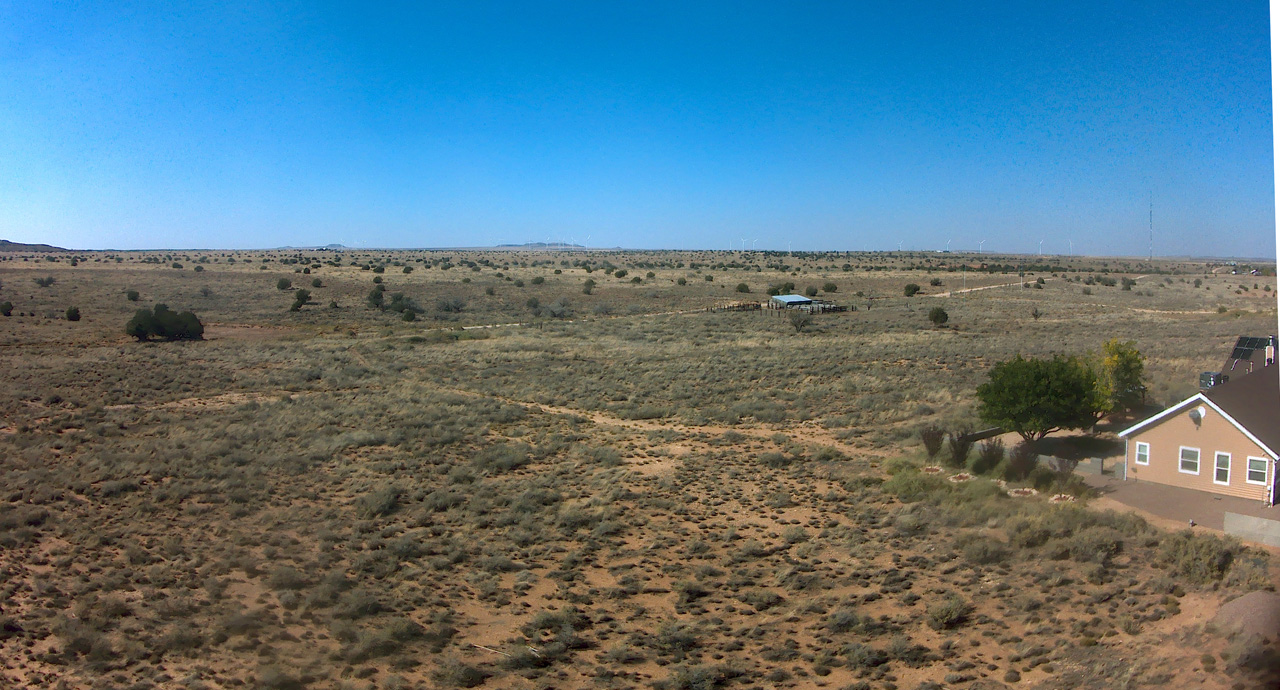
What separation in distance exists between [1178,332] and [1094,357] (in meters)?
23.9

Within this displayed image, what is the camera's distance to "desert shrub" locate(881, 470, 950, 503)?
65.5ft

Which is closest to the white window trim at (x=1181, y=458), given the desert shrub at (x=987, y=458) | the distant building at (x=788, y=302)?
the desert shrub at (x=987, y=458)

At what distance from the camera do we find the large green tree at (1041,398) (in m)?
22.4

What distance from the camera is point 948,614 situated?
13.0 m

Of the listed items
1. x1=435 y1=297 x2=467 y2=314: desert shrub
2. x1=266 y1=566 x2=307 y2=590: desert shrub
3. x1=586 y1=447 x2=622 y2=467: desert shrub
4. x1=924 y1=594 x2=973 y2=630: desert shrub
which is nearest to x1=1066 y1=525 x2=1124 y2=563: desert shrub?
x1=924 y1=594 x2=973 y2=630: desert shrub

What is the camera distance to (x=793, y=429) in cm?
2833

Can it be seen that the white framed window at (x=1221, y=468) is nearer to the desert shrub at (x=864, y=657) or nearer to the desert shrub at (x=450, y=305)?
the desert shrub at (x=864, y=657)

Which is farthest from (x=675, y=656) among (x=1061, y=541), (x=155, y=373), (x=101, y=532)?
(x=155, y=373)

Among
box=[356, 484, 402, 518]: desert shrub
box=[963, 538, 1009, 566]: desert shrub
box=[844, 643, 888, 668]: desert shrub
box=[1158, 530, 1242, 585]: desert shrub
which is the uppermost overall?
box=[1158, 530, 1242, 585]: desert shrub

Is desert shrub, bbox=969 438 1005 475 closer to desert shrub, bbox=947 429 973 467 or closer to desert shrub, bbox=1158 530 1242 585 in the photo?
desert shrub, bbox=947 429 973 467

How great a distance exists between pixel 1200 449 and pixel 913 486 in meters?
7.01

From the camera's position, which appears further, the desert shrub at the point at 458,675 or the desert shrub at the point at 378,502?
the desert shrub at the point at 378,502

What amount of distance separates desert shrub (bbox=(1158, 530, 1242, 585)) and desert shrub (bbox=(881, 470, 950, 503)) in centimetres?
576

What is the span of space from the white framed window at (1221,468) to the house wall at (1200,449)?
74 millimetres
